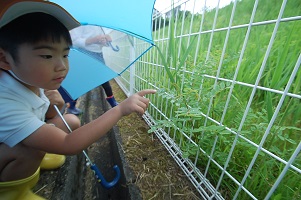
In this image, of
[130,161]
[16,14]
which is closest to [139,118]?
[130,161]

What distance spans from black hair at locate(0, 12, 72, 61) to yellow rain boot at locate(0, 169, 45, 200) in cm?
60

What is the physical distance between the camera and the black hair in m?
0.65

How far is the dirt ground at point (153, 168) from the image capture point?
39.6 inches

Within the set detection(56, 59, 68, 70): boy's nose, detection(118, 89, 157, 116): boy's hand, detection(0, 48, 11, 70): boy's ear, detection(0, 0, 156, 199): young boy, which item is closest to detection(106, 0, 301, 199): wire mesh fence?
detection(118, 89, 157, 116): boy's hand

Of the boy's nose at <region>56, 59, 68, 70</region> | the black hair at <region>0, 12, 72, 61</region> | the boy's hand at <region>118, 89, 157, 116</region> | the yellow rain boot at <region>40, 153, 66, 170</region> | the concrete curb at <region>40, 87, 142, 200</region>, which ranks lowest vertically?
the concrete curb at <region>40, 87, 142, 200</region>

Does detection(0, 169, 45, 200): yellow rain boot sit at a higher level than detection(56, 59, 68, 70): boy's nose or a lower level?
lower

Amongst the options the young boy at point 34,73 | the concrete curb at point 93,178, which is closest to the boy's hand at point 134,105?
the young boy at point 34,73

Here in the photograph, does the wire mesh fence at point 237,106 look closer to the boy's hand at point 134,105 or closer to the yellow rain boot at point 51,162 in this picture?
A: the boy's hand at point 134,105

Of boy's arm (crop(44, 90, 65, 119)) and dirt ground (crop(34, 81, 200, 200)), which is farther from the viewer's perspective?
boy's arm (crop(44, 90, 65, 119))

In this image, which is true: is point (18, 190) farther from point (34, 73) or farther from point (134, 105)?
point (134, 105)

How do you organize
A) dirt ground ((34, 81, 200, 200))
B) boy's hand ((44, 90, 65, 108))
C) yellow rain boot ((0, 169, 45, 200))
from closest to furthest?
yellow rain boot ((0, 169, 45, 200)), dirt ground ((34, 81, 200, 200)), boy's hand ((44, 90, 65, 108))

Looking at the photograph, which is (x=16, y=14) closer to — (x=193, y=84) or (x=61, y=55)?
(x=61, y=55)

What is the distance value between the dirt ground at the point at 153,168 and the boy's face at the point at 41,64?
777 mm

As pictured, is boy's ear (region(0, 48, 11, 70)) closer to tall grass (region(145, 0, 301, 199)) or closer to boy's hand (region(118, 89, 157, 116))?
boy's hand (region(118, 89, 157, 116))
